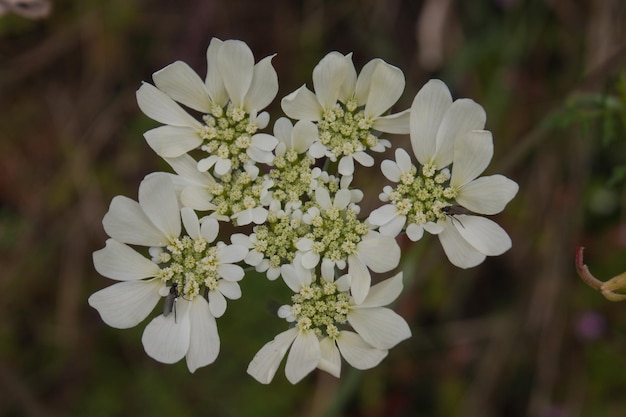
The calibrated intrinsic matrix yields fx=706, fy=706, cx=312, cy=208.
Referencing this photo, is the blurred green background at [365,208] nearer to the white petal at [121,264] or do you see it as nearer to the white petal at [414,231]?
the white petal at [121,264]

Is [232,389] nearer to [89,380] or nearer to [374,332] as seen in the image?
[89,380]

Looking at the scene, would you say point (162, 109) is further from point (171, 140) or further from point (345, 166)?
point (345, 166)

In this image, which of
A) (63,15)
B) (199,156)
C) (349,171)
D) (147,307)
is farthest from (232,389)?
(63,15)

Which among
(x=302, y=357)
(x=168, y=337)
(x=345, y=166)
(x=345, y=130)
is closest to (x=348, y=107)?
(x=345, y=130)

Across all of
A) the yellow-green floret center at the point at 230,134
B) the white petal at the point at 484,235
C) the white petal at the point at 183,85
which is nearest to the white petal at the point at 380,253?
the white petal at the point at 484,235

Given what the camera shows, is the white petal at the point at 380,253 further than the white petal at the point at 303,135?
No

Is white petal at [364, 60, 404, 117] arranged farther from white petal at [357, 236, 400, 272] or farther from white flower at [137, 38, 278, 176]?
white petal at [357, 236, 400, 272]

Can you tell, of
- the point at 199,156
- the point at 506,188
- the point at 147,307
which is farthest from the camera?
the point at 199,156
